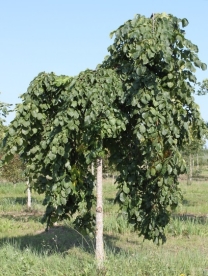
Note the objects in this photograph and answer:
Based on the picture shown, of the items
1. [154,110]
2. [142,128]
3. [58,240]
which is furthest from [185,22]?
[58,240]

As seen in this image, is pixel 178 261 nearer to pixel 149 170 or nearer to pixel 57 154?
pixel 149 170

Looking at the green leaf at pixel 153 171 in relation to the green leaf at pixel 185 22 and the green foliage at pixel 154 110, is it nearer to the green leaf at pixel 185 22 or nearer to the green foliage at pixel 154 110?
the green foliage at pixel 154 110

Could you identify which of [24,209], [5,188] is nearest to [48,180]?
[24,209]

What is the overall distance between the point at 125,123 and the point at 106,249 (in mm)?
2903

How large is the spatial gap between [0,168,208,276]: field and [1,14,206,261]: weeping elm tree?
1.43ft

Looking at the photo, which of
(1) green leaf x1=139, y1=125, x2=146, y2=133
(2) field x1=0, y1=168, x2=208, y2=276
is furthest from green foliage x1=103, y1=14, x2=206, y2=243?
(2) field x1=0, y1=168, x2=208, y2=276

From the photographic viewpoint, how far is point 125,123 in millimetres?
5633

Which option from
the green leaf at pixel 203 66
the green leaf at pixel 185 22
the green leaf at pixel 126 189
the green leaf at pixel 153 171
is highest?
the green leaf at pixel 185 22

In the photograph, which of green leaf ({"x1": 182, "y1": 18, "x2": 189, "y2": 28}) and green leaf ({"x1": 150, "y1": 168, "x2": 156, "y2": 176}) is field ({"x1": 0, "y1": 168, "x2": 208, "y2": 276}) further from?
green leaf ({"x1": 182, "y1": 18, "x2": 189, "y2": 28})

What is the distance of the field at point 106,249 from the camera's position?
5.48m

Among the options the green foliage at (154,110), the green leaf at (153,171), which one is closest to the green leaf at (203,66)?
the green foliage at (154,110)

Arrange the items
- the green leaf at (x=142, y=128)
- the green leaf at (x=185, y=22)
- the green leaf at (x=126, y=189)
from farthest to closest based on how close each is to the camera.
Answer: the green leaf at (x=126, y=189), the green leaf at (x=185, y=22), the green leaf at (x=142, y=128)

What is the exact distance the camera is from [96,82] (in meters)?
5.39

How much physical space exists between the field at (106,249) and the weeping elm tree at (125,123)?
1.43 feet
